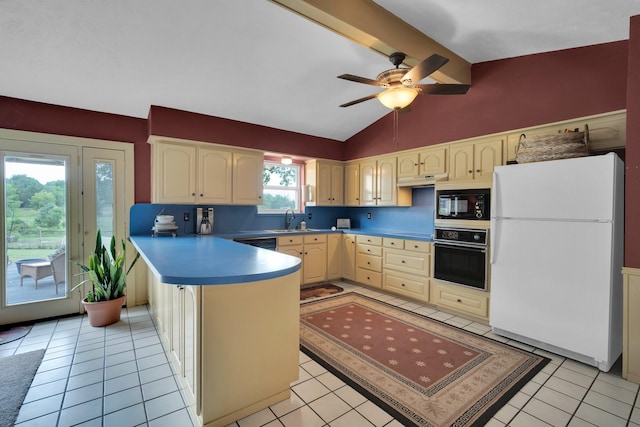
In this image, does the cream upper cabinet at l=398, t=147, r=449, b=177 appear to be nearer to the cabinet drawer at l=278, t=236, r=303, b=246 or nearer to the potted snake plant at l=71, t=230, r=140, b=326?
the cabinet drawer at l=278, t=236, r=303, b=246

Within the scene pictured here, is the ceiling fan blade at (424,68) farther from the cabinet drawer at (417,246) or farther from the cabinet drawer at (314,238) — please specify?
the cabinet drawer at (314,238)

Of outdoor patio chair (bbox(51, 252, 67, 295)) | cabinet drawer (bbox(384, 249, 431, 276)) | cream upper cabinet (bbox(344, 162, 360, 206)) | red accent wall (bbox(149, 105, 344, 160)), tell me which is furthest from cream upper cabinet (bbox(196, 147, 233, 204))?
cabinet drawer (bbox(384, 249, 431, 276))

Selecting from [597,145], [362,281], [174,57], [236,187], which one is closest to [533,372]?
[597,145]

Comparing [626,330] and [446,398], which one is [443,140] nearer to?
[626,330]

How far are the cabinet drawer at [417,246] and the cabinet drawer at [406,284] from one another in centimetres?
37

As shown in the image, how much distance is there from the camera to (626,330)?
7.33 ft

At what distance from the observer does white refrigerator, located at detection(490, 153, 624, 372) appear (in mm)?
2289

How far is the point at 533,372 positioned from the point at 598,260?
102cm

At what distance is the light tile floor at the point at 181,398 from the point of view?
5.78 feet

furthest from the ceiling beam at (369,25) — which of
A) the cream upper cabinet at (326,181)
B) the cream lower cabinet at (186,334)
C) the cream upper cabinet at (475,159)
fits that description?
the cream upper cabinet at (326,181)

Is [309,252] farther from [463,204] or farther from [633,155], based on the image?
[633,155]

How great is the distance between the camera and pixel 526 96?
311 cm

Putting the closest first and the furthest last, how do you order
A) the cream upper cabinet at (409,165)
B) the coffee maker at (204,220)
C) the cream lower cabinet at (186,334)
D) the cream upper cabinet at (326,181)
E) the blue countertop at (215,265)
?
the blue countertop at (215,265)
the cream lower cabinet at (186,334)
the coffee maker at (204,220)
the cream upper cabinet at (409,165)
the cream upper cabinet at (326,181)

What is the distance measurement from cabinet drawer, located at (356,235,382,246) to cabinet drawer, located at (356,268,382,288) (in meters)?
0.44
